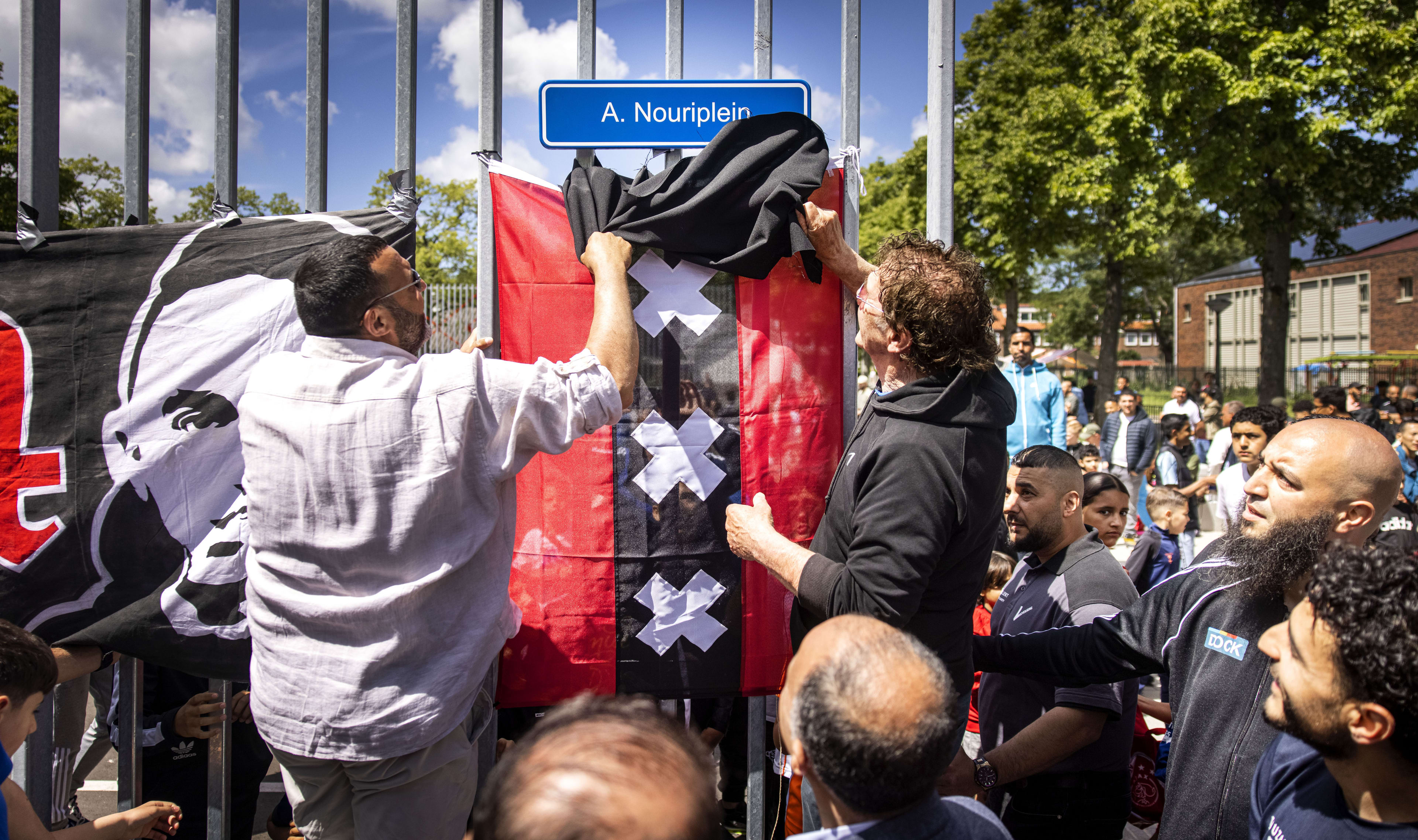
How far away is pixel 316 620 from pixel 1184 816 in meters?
2.10

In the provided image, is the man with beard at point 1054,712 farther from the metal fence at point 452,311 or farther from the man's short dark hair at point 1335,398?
the metal fence at point 452,311

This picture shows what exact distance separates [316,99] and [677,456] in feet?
5.95

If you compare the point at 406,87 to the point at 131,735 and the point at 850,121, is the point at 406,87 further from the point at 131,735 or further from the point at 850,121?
the point at 131,735

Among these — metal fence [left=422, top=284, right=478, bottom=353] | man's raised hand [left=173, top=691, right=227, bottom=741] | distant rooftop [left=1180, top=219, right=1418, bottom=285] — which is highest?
distant rooftop [left=1180, top=219, right=1418, bottom=285]

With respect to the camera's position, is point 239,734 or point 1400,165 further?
point 1400,165

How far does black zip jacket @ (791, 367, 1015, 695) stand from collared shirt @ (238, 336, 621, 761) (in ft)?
2.21

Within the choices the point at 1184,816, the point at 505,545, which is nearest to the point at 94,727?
the point at 505,545

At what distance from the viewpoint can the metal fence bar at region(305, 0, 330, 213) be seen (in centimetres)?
296

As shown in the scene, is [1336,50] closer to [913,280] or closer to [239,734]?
[913,280]

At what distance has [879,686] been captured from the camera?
1305mm

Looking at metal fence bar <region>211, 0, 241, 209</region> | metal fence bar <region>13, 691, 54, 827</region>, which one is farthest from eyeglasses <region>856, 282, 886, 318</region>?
metal fence bar <region>13, 691, 54, 827</region>

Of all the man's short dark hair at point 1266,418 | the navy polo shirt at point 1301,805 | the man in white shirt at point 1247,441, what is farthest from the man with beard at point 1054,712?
the man's short dark hair at point 1266,418

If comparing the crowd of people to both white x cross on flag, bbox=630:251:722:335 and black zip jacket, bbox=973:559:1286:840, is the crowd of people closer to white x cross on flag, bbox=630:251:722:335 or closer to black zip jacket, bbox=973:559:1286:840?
black zip jacket, bbox=973:559:1286:840

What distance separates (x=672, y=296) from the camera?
2.89 meters
